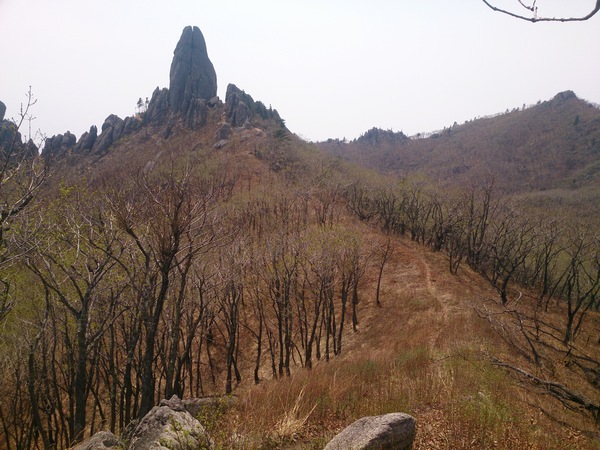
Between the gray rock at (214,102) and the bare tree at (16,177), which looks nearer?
the bare tree at (16,177)

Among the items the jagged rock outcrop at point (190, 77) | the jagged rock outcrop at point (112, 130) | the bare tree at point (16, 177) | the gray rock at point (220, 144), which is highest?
the jagged rock outcrop at point (190, 77)

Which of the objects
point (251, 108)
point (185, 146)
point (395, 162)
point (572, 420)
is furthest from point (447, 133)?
point (572, 420)

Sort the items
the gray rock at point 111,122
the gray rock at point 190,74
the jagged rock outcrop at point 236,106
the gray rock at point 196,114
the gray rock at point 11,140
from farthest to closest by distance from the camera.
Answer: the gray rock at point 111,122 < the gray rock at point 190,74 < the gray rock at point 196,114 < the jagged rock outcrop at point 236,106 < the gray rock at point 11,140

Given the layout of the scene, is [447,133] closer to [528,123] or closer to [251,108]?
[528,123]

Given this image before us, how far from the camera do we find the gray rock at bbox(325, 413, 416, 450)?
16.6 feet

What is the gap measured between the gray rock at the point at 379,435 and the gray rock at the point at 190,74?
9798 centimetres

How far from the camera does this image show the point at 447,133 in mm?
173000

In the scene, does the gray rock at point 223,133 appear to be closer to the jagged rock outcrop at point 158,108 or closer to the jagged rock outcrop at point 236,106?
the jagged rock outcrop at point 236,106

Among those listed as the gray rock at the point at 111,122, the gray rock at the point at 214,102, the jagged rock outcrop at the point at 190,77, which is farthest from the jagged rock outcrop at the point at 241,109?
the gray rock at the point at 111,122

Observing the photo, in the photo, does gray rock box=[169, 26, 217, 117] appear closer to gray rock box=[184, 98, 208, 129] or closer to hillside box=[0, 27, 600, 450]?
gray rock box=[184, 98, 208, 129]

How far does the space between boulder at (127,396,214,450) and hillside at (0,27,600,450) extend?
0.37m

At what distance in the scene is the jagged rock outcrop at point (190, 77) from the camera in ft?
305

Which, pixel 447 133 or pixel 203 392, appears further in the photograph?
pixel 447 133

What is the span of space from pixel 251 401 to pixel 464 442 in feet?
13.8
